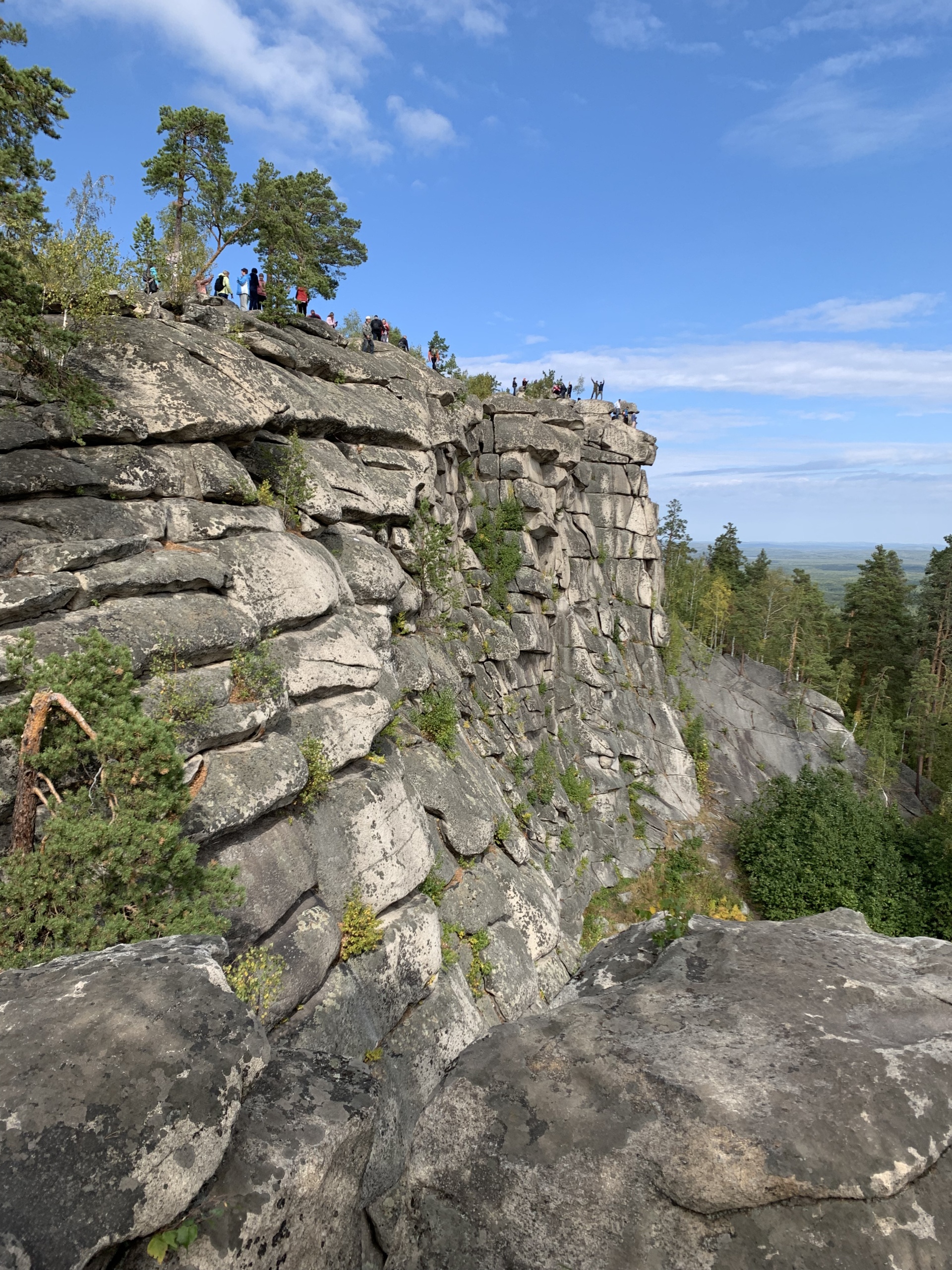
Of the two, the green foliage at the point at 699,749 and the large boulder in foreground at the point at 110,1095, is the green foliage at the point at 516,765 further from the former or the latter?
the large boulder in foreground at the point at 110,1095

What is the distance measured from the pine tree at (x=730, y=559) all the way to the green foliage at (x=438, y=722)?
218ft

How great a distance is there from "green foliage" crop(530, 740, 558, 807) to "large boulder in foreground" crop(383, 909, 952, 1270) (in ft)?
87.7

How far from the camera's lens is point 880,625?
6175 cm

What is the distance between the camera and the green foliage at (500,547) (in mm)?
35250

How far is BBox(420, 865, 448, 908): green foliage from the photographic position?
15.7 metres

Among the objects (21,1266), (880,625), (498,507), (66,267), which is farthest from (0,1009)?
(880,625)

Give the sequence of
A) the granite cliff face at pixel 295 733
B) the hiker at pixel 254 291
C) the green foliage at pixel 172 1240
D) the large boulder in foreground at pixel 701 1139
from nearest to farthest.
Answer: the large boulder in foreground at pixel 701 1139, the green foliage at pixel 172 1240, the granite cliff face at pixel 295 733, the hiker at pixel 254 291

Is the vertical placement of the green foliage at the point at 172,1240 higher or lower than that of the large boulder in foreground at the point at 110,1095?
lower

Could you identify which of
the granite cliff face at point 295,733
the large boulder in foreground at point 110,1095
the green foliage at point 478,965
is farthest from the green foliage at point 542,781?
the large boulder in foreground at point 110,1095

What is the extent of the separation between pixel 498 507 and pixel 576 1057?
34330 mm

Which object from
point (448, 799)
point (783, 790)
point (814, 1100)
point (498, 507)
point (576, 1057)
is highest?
point (498, 507)

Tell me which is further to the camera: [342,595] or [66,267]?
[342,595]

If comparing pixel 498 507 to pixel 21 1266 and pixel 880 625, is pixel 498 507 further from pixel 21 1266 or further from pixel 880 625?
pixel 880 625

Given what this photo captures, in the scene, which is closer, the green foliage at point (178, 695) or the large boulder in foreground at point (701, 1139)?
the large boulder in foreground at point (701, 1139)
